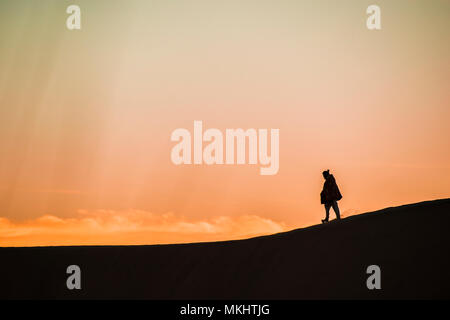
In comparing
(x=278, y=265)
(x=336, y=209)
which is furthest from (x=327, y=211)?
(x=278, y=265)

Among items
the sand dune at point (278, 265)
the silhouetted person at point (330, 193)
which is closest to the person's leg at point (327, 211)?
the silhouetted person at point (330, 193)

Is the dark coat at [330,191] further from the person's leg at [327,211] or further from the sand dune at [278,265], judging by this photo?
the sand dune at [278,265]

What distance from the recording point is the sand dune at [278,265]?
1625 cm

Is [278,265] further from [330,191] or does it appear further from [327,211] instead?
[327,211]

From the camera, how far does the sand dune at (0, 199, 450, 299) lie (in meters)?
16.2

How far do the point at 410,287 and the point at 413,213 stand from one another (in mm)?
4656

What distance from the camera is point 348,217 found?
2134cm

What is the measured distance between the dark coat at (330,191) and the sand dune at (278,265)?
80cm

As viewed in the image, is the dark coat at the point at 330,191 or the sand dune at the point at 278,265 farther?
the dark coat at the point at 330,191

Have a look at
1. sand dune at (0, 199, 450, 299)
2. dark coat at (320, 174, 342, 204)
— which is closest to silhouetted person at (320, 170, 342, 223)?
dark coat at (320, 174, 342, 204)

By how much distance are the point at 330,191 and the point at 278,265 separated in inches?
146

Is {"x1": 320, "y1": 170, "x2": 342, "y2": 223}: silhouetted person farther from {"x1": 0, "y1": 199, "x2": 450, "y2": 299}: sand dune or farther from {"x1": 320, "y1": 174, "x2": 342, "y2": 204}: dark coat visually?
{"x1": 0, "y1": 199, "x2": 450, "y2": 299}: sand dune

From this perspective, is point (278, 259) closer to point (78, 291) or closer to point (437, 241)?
point (437, 241)
